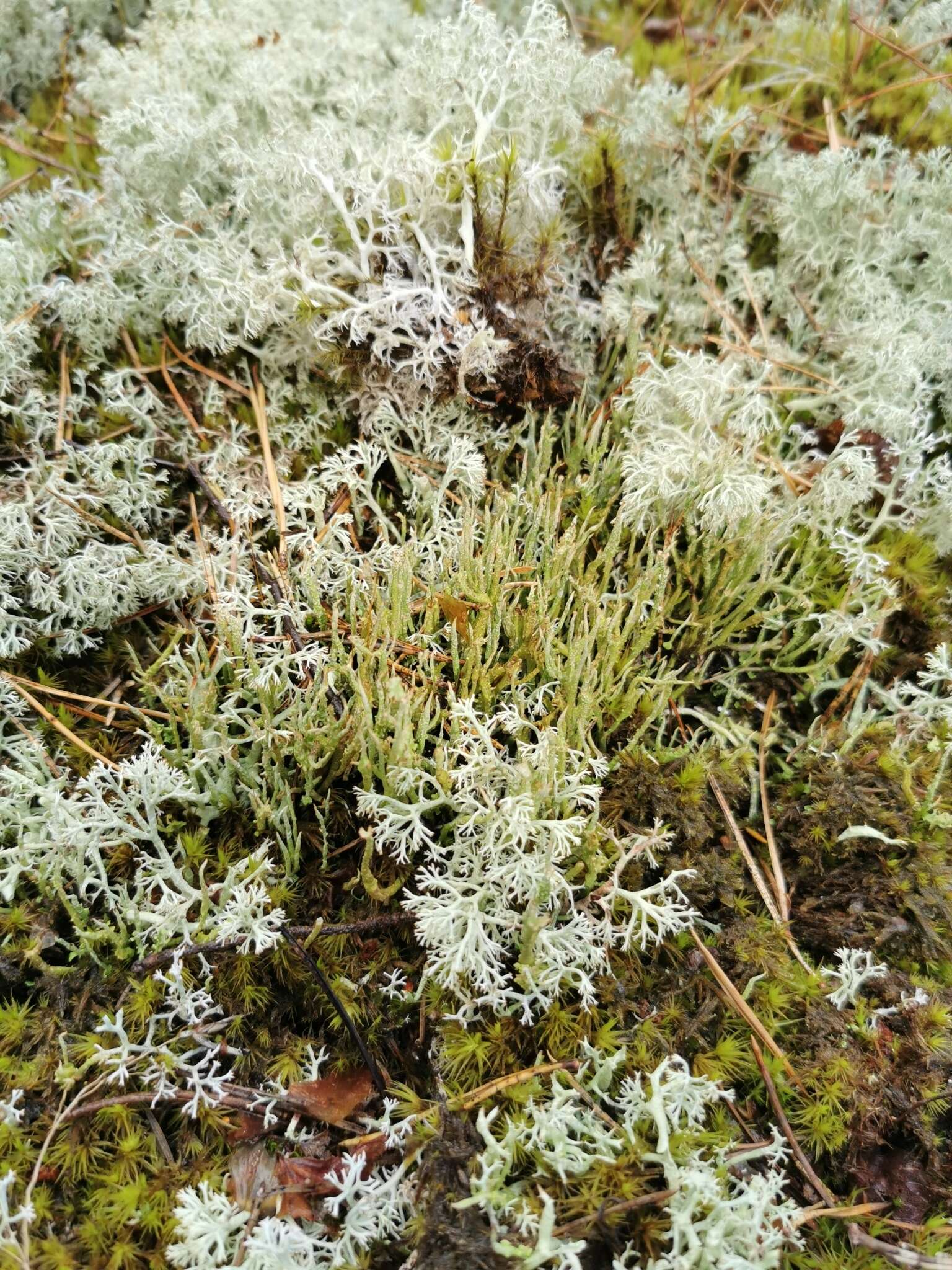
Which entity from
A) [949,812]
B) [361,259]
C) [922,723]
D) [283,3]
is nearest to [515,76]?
[361,259]

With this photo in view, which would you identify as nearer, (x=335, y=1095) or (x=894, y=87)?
(x=335, y=1095)

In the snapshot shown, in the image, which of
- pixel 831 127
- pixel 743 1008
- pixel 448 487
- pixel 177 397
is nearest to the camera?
pixel 743 1008

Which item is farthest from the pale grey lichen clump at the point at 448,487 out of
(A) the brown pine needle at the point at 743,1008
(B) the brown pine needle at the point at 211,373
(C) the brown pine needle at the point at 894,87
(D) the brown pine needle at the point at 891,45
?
(D) the brown pine needle at the point at 891,45

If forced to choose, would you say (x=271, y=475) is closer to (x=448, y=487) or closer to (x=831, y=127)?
(x=448, y=487)

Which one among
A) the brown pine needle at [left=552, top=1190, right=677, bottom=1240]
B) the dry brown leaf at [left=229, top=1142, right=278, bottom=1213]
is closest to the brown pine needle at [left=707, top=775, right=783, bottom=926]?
the brown pine needle at [left=552, top=1190, right=677, bottom=1240]

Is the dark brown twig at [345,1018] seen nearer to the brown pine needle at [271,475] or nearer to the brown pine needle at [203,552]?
the brown pine needle at [203,552]

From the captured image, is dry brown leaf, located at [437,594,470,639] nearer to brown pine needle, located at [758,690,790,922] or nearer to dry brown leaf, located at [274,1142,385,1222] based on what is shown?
brown pine needle, located at [758,690,790,922]

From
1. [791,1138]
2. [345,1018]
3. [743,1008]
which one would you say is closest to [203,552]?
[345,1018]
